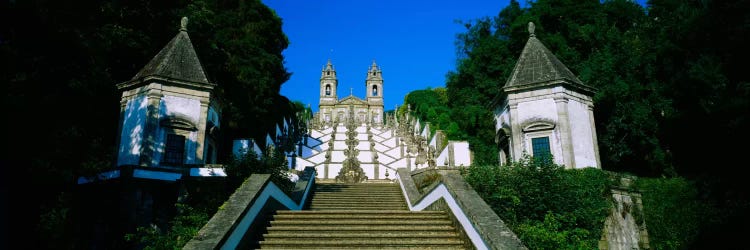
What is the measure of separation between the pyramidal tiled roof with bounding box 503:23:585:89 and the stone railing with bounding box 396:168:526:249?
333 inches

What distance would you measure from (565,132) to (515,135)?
1698 mm

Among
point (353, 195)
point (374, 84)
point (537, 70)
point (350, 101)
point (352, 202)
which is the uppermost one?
point (374, 84)

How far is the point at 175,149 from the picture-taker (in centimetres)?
1677

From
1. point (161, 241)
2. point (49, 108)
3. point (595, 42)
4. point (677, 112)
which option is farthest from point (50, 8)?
point (595, 42)

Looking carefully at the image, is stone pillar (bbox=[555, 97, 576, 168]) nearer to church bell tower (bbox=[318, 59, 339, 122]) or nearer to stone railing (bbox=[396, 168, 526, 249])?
stone railing (bbox=[396, 168, 526, 249])

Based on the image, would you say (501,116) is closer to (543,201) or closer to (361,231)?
(543,201)

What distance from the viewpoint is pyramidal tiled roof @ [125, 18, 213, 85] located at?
677 inches

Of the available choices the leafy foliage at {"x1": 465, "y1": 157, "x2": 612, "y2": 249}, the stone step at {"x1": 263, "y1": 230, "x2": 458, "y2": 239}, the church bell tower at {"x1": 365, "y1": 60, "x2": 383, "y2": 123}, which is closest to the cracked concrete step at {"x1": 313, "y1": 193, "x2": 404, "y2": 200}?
the leafy foliage at {"x1": 465, "y1": 157, "x2": 612, "y2": 249}

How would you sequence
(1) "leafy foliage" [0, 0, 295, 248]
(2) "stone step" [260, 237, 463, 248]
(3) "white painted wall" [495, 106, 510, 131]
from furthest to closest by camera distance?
1. (3) "white painted wall" [495, 106, 510, 131]
2. (1) "leafy foliage" [0, 0, 295, 248]
3. (2) "stone step" [260, 237, 463, 248]

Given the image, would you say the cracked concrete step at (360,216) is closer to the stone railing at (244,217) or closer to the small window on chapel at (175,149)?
the stone railing at (244,217)

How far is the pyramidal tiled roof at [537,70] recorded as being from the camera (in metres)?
17.1

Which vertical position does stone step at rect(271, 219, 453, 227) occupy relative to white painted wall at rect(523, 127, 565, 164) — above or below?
below

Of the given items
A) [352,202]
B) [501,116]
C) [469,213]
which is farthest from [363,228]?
[501,116]

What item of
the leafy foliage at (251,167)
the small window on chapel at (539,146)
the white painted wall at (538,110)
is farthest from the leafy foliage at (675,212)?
the leafy foliage at (251,167)
